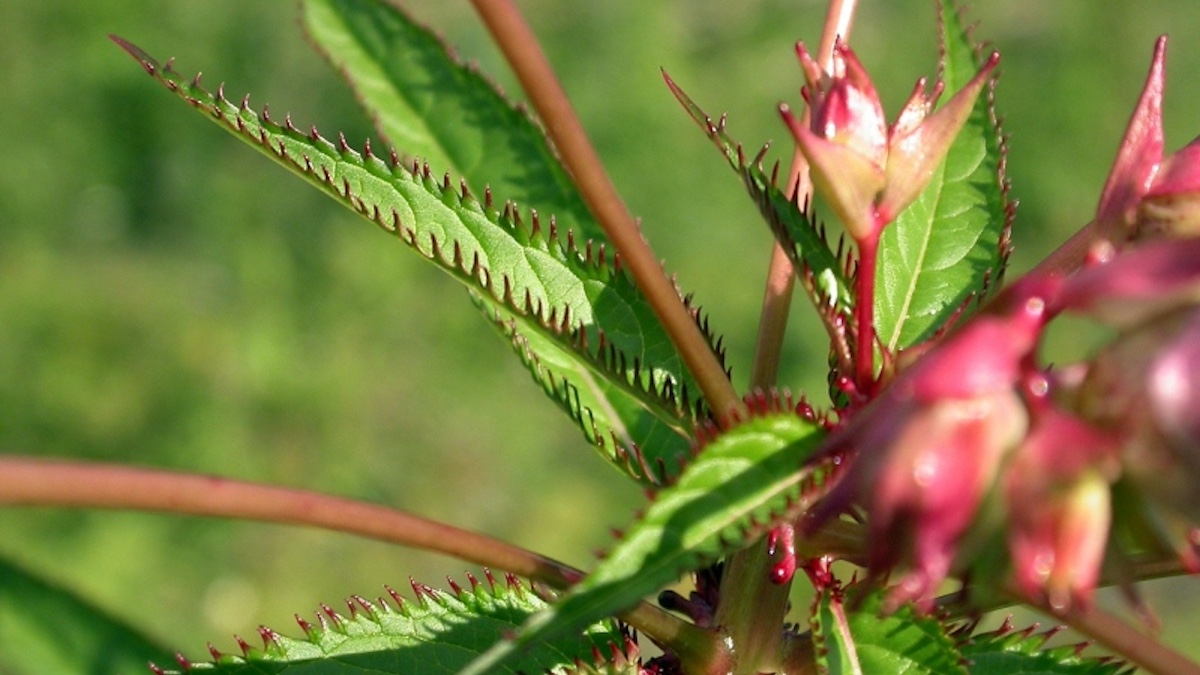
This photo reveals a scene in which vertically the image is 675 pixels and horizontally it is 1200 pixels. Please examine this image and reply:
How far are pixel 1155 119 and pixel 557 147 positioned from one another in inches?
18.0

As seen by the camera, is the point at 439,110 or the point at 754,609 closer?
the point at 754,609

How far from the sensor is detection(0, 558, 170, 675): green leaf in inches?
63.4

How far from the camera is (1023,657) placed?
1195 mm

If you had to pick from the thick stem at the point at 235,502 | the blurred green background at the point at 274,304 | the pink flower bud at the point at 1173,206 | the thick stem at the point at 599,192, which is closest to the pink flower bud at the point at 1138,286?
the pink flower bud at the point at 1173,206

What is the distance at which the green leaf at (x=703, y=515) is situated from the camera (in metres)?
0.85

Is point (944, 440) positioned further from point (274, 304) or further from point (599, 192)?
point (274, 304)

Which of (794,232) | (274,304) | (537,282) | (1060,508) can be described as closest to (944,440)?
(1060,508)

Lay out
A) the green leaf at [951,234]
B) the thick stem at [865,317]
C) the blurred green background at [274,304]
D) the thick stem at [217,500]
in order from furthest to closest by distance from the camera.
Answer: the blurred green background at [274,304]
the green leaf at [951,234]
the thick stem at [865,317]
the thick stem at [217,500]

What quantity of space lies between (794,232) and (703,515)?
36 cm

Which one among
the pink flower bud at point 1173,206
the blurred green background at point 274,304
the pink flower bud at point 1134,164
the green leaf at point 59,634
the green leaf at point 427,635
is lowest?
the green leaf at point 427,635

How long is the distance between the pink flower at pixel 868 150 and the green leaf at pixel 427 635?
44cm

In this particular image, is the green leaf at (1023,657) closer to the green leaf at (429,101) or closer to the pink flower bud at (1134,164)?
the pink flower bud at (1134,164)

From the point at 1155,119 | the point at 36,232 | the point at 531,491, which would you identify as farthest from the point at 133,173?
the point at 1155,119

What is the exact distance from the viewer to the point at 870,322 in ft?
3.61
